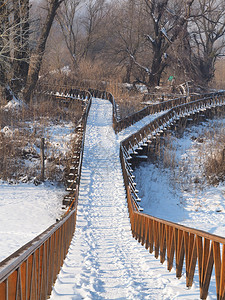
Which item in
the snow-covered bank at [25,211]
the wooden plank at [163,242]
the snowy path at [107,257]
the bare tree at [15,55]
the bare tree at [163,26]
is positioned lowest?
the snow-covered bank at [25,211]

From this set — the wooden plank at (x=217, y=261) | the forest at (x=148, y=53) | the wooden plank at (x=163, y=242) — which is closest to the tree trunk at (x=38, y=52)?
the forest at (x=148, y=53)

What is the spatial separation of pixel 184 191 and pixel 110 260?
13531 mm

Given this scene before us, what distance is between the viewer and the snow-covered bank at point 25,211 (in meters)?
12.1

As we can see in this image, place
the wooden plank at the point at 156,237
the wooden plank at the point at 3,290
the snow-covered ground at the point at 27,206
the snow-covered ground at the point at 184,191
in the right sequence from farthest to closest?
the snow-covered ground at the point at 184,191, the snow-covered ground at the point at 27,206, the wooden plank at the point at 156,237, the wooden plank at the point at 3,290

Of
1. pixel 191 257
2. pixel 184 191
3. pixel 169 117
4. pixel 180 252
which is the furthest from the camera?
pixel 169 117

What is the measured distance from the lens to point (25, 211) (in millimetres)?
15016

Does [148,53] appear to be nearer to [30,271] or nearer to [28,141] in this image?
[28,141]

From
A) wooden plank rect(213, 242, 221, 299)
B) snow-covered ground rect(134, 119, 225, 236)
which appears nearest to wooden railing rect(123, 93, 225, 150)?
snow-covered ground rect(134, 119, 225, 236)

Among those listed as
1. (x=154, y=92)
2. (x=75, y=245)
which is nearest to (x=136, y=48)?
(x=154, y=92)

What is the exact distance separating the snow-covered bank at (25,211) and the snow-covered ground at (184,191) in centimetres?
481

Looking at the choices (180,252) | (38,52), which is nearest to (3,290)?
(180,252)

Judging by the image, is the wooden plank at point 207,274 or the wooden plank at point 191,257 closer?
the wooden plank at point 207,274

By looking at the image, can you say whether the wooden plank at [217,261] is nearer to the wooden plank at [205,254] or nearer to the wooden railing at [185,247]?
the wooden railing at [185,247]

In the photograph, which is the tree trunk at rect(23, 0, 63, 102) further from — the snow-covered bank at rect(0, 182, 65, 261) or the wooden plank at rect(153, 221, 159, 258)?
the wooden plank at rect(153, 221, 159, 258)
